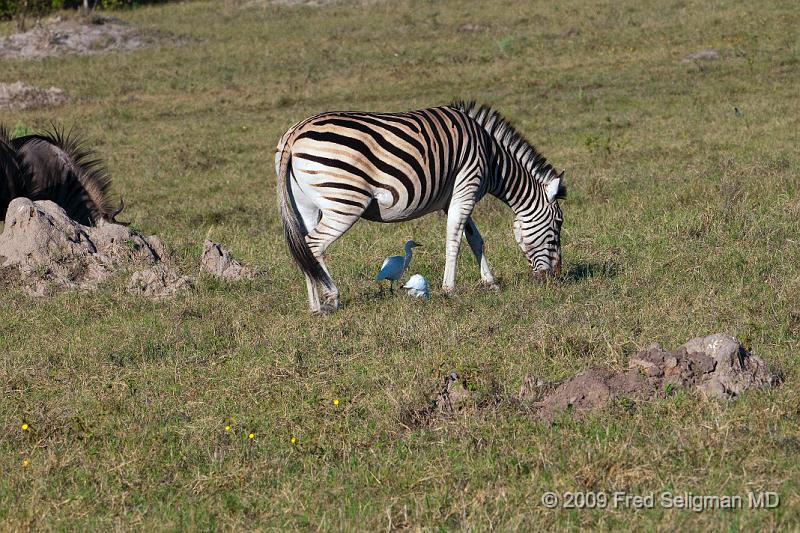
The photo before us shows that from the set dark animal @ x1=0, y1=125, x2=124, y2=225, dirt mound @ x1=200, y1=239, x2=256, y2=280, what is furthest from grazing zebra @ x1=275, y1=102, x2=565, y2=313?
dark animal @ x1=0, y1=125, x2=124, y2=225

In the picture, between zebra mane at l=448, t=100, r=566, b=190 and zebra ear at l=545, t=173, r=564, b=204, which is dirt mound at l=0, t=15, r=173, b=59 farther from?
zebra ear at l=545, t=173, r=564, b=204

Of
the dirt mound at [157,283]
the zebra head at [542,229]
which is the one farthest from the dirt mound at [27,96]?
the zebra head at [542,229]

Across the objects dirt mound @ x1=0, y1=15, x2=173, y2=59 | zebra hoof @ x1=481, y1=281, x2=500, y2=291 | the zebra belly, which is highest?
dirt mound @ x1=0, y1=15, x2=173, y2=59

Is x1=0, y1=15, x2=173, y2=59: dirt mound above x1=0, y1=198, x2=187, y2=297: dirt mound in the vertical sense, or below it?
above

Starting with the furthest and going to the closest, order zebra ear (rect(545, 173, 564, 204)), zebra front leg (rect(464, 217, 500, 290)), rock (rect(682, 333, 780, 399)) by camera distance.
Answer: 1. zebra ear (rect(545, 173, 564, 204))
2. zebra front leg (rect(464, 217, 500, 290))
3. rock (rect(682, 333, 780, 399))

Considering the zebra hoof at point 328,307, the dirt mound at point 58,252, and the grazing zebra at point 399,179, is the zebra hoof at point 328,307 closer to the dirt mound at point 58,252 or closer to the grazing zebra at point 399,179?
the grazing zebra at point 399,179

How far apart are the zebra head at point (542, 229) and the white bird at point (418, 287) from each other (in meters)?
1.40

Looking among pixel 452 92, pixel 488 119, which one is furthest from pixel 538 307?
pixel 452 92

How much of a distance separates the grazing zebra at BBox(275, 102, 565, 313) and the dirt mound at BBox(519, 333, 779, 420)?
113 inches

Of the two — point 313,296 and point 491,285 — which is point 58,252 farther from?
point 491,285

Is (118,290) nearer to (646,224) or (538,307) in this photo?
(538,307)

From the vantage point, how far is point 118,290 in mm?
9422

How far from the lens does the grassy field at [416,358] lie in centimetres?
507

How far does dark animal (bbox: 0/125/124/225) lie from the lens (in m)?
11.4
